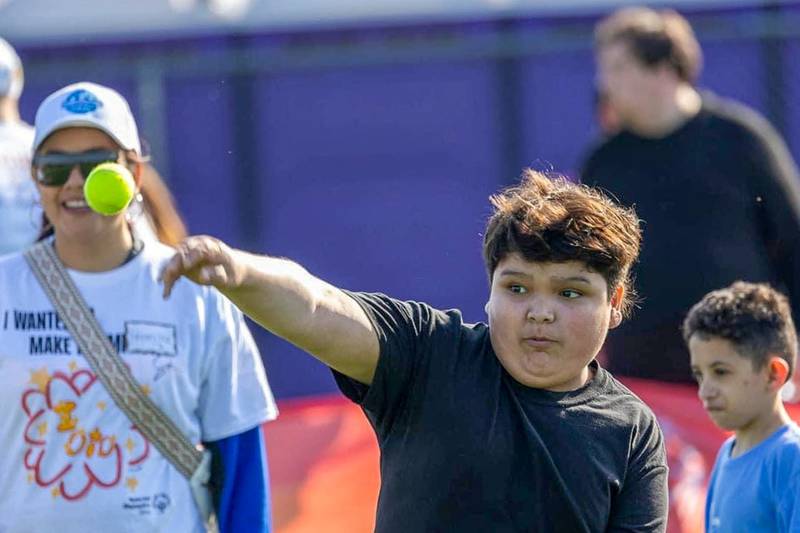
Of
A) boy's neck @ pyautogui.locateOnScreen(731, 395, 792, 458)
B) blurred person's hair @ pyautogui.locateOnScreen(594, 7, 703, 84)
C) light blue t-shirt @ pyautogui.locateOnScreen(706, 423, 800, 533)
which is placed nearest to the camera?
light blue t-shirt @ pyautogui.locateOnScreen(706, 423, 800, 533)

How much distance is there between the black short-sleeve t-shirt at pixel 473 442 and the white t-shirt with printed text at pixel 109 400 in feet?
3.47

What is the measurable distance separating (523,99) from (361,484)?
3627 millimetres

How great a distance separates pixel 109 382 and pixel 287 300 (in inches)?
53.6

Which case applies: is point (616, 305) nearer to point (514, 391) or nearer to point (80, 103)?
point (514, 391)

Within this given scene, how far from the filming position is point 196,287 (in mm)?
4480

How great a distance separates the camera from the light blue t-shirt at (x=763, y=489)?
14.5 ft

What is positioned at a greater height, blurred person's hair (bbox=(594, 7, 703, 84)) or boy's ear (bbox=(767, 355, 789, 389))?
blurred person's hair (bbox=(594, 7, 703, 84))

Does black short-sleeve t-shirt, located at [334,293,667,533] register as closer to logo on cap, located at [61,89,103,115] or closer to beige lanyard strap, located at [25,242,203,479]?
beige lanyard strap, located at [25,242,203,479]

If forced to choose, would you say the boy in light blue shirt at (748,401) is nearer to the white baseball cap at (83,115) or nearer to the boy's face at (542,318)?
the boy's face at (542,318)

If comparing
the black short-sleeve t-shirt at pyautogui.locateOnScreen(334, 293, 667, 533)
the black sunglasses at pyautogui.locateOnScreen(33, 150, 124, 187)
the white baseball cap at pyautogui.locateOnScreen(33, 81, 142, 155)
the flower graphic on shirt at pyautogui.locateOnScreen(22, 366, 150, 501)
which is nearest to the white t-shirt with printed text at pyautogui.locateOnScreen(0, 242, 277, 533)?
the flower graphic on shirt at pyautogui.locateOnScreen(22, 366, 150, 501)

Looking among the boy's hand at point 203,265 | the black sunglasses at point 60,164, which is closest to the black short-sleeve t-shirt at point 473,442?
the boy's hand at point 203,265

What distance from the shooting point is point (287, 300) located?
3102 mm

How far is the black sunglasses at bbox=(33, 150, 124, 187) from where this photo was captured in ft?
14.8

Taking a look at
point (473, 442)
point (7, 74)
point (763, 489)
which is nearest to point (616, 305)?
point (473, 442)
